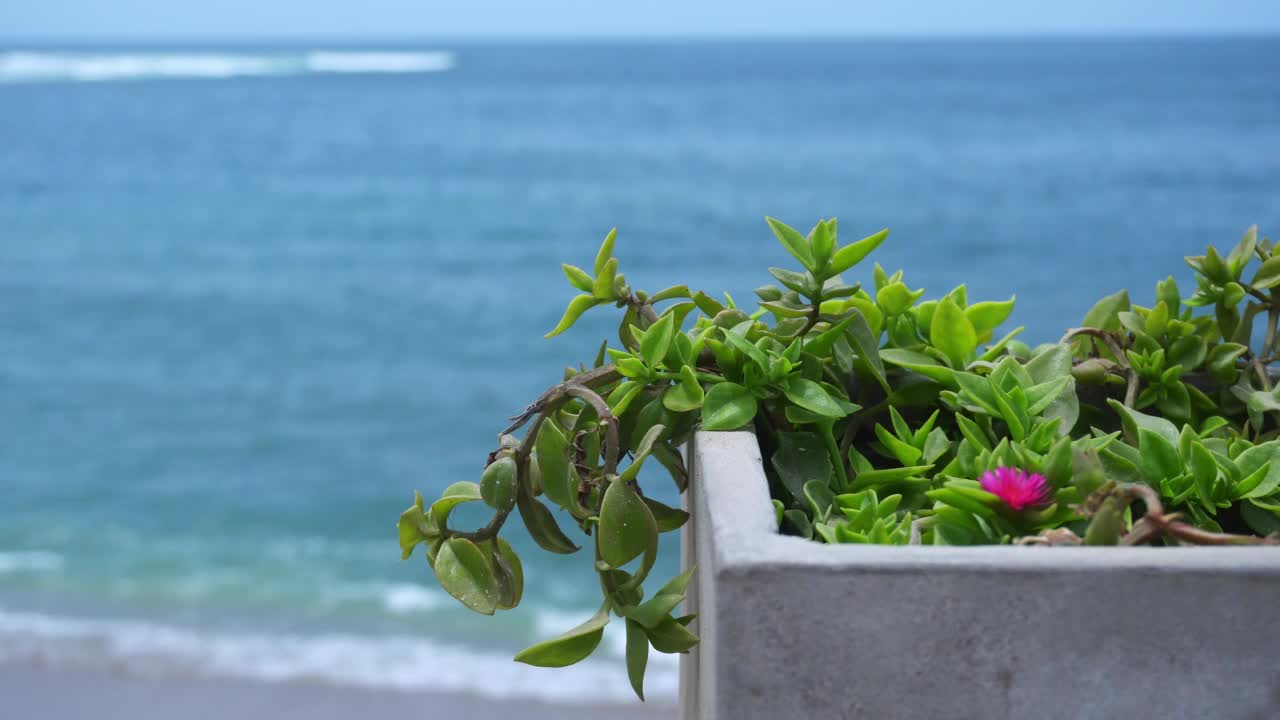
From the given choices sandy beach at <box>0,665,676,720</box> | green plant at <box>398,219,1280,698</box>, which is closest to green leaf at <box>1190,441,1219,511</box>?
green plant at <box>398,219,1280,698</box>

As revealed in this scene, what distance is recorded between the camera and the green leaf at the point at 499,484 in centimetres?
66

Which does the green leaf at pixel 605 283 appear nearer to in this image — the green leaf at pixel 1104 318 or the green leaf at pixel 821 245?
the green leaf at pixel 821 245

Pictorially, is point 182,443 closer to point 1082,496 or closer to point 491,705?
point 491,705

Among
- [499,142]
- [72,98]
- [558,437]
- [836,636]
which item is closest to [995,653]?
[836,636]

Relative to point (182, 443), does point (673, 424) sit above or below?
below

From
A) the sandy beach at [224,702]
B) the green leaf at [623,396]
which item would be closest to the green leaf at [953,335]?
the green leaf at [623,396]

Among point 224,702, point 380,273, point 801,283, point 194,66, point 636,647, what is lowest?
point 224,702

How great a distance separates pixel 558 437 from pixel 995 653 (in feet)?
0.86

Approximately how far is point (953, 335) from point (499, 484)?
0.32 m

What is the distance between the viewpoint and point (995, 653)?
0.48 metres

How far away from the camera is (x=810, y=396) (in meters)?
0.68

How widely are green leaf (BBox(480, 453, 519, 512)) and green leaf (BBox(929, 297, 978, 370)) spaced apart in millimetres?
300

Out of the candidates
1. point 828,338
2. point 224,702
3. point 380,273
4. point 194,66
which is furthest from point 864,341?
point 194,66

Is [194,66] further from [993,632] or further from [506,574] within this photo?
[993,632]
